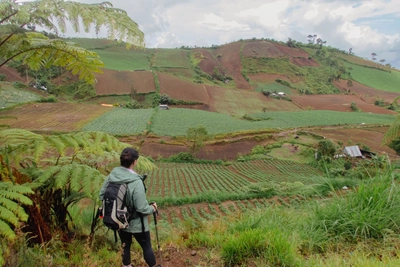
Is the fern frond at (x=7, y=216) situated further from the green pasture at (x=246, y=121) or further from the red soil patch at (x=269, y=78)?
the red soil patch at (x=269, y=78)

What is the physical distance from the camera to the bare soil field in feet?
101

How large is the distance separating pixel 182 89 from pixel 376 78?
245 ft

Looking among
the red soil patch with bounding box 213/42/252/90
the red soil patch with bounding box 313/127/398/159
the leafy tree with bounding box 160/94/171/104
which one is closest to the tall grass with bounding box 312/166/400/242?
the red soil patch with bounding box 313/127/398/159

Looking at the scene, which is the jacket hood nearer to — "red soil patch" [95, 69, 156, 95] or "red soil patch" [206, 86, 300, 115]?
"red soil patch" [206, 86, 300, 115]

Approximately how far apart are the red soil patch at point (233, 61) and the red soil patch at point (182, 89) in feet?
51.8

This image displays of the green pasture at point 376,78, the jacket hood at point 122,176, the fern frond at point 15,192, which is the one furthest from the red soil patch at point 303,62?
the fern frond at point 15,192

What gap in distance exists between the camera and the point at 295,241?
303 cm

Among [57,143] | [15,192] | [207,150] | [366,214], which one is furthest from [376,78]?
[15,192]

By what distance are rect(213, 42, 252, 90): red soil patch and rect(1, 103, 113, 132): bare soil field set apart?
40.6 metres

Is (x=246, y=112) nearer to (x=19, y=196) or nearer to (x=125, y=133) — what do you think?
(x=125, y=133)

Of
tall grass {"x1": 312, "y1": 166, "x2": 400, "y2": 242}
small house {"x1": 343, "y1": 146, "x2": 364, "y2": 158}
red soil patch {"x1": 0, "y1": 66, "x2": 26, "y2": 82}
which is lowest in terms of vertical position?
small house {"x1": 343, "y1": 146, "x2": 364, "y2": 158}

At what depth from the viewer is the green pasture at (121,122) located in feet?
107

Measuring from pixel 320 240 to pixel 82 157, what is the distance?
12.4 feet

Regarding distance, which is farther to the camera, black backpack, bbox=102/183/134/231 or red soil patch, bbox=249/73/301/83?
red soil patch, bbox=249/73/301/83
